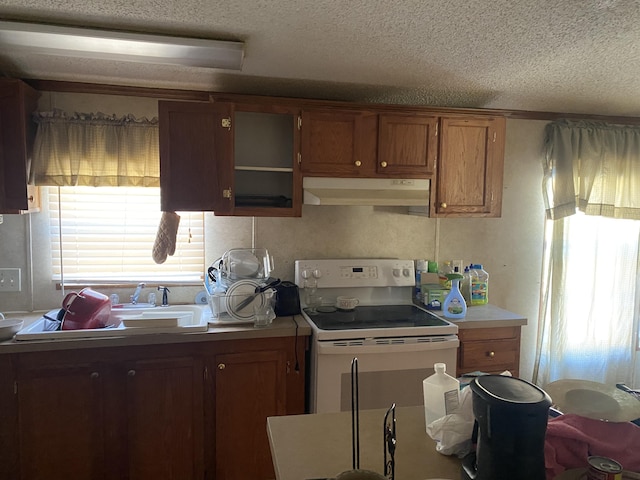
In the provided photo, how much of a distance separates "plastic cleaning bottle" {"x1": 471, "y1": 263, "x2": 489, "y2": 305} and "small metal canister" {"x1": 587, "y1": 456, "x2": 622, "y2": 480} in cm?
208

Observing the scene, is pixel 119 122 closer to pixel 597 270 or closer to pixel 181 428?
pixel 181 428

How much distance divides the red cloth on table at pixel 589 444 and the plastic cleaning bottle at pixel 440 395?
0.23 metres

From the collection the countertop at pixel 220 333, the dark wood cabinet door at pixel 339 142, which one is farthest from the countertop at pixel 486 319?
the dark wood cabinet door at pixel 339 142

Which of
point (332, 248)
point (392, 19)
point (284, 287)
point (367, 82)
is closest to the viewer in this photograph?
point (392, 19)

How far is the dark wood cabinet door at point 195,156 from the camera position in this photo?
2.35 metres

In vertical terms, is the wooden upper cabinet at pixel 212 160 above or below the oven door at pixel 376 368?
above

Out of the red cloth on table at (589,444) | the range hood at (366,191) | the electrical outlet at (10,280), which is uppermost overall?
the range hood at (366,191)

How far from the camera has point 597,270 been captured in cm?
323

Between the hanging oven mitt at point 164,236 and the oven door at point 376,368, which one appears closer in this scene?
the oven door at point 376,368

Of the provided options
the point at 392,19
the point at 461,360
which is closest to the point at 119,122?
the point at 392,19

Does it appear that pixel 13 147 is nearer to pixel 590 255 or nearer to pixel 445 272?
pixel 445 272

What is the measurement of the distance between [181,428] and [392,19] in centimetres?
213

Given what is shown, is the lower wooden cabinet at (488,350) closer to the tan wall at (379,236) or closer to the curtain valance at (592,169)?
the tan wall at (379,236)

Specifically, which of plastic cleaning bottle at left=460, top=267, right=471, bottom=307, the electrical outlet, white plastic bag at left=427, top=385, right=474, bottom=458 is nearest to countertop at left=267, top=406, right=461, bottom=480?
white plastic bag at left=427, top=385, right=474, bottom=458
